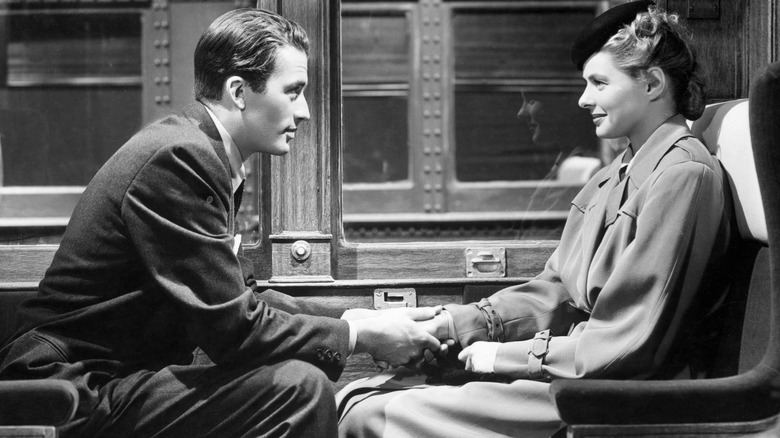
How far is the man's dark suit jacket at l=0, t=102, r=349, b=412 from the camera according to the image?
5.71 feet

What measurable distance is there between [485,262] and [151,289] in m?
1.26

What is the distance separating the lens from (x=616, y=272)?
1774mm

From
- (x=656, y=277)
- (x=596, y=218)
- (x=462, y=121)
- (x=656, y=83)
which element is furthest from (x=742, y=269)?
(x=462, y=121)

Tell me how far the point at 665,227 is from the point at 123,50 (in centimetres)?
414

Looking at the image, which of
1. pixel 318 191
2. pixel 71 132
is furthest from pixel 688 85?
pixel 71 132

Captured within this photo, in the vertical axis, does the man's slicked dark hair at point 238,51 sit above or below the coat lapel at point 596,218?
above

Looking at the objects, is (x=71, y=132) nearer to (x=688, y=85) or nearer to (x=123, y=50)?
(x=123, y=50)

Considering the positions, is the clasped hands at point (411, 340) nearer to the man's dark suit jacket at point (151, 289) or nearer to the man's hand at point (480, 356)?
the man's hand at point (480, 356)

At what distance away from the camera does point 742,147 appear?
1821 millimetres

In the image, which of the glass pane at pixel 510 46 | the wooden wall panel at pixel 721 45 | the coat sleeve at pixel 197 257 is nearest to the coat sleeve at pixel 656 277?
the coat sleeve at pixel 197 257

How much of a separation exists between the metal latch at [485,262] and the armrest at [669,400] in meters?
1.14

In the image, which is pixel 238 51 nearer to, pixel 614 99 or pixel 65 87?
pixel 614 99

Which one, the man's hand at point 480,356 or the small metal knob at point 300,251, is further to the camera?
the small metal knob at point 300,251

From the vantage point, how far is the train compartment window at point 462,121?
525 cm
